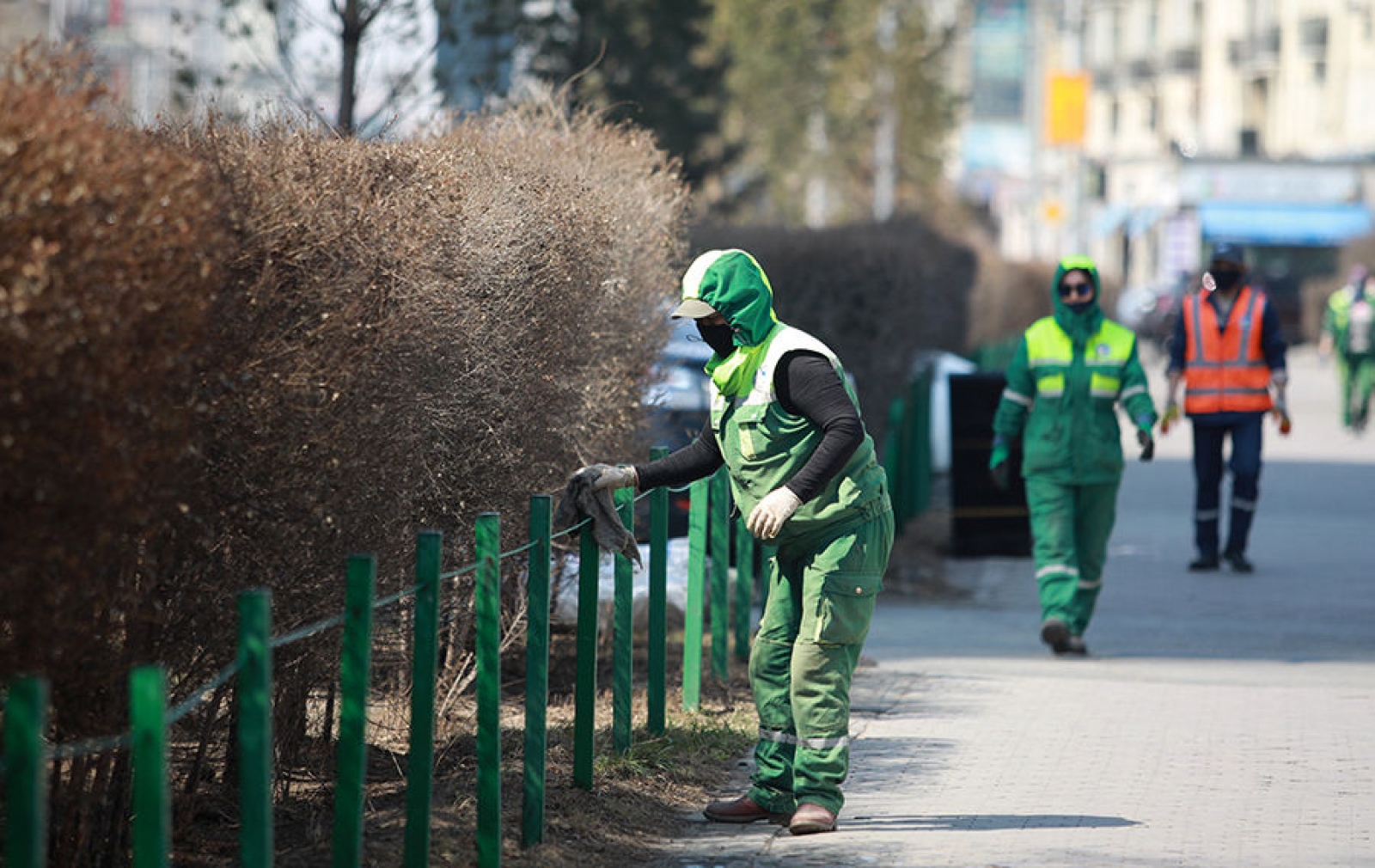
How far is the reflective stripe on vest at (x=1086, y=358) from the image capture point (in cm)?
924

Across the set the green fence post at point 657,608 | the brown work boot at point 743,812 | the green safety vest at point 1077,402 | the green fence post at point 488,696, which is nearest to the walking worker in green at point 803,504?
the brown work boot at point 743,812

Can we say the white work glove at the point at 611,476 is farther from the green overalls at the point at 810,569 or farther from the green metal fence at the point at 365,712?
the green overalls at the point at 810,569

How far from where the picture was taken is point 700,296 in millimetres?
5621

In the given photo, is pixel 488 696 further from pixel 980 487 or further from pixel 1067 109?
pixel 1067 109

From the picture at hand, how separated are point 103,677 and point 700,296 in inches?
75.9

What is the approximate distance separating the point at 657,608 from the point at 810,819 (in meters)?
1.38

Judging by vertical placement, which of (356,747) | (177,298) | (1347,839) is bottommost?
(1347,839)

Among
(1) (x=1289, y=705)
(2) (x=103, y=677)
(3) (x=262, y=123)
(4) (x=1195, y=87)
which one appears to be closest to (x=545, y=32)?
(1) (x=1289, y=705)

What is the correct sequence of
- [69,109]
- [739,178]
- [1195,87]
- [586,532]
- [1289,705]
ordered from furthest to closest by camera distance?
[1195,87]
[739,178]
[1289,705]
[586,532]
[69,109]

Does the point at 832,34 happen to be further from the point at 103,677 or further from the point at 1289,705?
the point at 103,677

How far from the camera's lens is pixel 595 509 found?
19.4ft

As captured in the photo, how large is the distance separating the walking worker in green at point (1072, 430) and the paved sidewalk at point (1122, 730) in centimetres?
42

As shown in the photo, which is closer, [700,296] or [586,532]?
[700,296]

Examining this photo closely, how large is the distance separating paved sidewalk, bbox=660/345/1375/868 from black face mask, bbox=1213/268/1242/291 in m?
1.70
